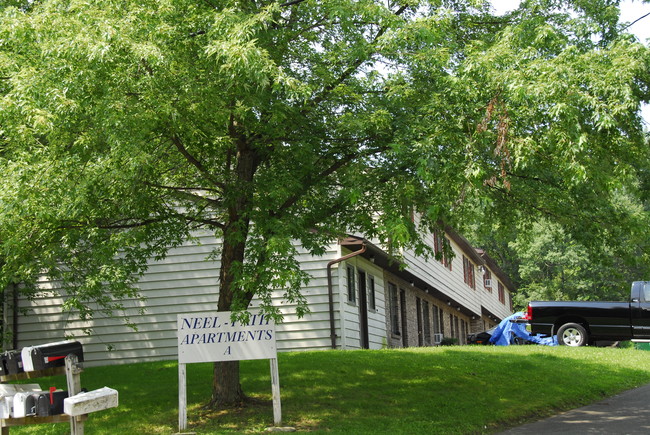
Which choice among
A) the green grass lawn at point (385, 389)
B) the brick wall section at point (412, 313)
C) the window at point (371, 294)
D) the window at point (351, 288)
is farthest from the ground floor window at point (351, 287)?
the brick wall section at point (412, 313)

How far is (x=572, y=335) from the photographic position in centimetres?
1964

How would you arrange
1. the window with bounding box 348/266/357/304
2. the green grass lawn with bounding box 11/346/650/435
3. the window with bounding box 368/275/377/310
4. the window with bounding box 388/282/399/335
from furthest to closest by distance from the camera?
the window with bounding box 388/282/399/335, the window with bounding box 368/275/377/310, the window with bounding box 348/266/357/304, the green grass lawn with bounding box 11/346/650/435

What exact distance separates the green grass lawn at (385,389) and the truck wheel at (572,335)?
1.97m

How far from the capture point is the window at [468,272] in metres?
34.7

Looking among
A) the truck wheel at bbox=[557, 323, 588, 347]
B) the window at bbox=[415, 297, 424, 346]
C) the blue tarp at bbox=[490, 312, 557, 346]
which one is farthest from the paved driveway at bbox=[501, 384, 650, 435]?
the window at bbox=[415, 297, 424, 346]

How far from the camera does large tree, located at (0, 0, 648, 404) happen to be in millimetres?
8070

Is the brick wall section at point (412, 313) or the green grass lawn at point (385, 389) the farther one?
the brick wall section at point (412, 313)

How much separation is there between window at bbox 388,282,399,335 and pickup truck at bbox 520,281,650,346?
4.71 m

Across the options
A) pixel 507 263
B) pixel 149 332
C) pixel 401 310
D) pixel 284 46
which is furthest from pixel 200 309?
pixel 507 263

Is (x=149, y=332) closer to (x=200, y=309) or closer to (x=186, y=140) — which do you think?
(x=200, y=309)

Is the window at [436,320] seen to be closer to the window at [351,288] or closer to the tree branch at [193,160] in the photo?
the window at [351,288]

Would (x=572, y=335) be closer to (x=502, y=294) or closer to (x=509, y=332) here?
(x=509, y=332)

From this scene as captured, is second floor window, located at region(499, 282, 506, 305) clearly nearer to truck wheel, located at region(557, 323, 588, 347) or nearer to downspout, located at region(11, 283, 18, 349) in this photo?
truck wheel, located at region(557, 323, 588, 347)

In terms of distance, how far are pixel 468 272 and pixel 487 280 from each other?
233 inches
